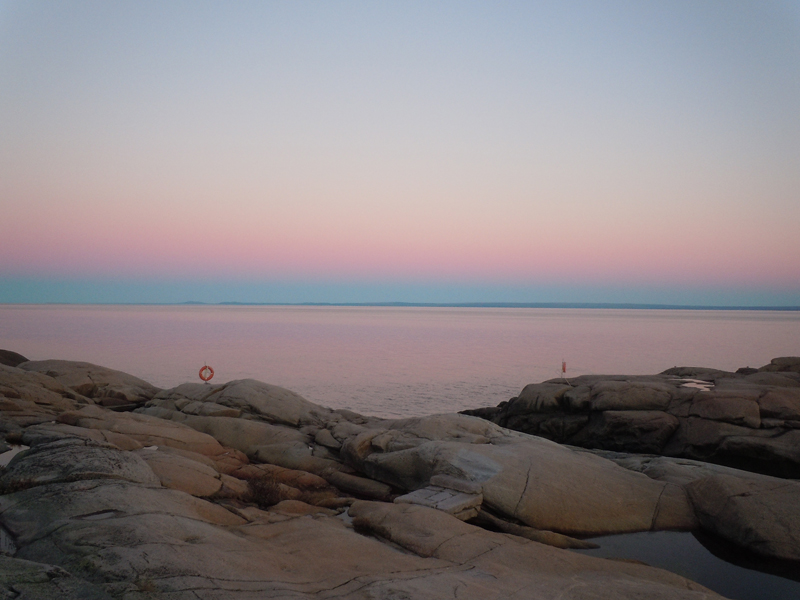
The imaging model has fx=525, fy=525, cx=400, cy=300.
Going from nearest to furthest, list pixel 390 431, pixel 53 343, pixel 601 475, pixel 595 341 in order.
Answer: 1. pixel 601 475
2. pixel 390 431
3. pixel 53 343
4. pixel 595 341

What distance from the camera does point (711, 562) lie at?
10711mm

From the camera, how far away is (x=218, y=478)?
40.1ft

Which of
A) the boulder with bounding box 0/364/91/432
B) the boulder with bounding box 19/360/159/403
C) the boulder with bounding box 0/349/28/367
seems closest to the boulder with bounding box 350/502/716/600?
the boulder with bounding box 0/364/91/432

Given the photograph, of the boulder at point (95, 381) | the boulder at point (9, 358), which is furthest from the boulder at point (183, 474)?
the boulder at point (9, 358)

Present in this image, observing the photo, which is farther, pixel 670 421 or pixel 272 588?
pixel 670 421

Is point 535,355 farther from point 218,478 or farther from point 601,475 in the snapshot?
point 218,478

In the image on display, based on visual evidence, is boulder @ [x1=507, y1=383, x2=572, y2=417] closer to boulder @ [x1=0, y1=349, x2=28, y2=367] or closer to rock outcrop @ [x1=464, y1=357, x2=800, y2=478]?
rock outcrop @ [x1=464, y1=357, x2=800, y2=478]

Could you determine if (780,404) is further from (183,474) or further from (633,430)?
(183,474)

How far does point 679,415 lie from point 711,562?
10556 millimetres

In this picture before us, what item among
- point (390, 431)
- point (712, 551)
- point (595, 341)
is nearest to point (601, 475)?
point (712, 551)

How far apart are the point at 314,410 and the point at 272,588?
14305 millimetres

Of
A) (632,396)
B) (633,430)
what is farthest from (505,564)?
(632,396)

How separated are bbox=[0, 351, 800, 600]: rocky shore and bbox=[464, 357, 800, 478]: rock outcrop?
0.12m

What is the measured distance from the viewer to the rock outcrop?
17.7m
